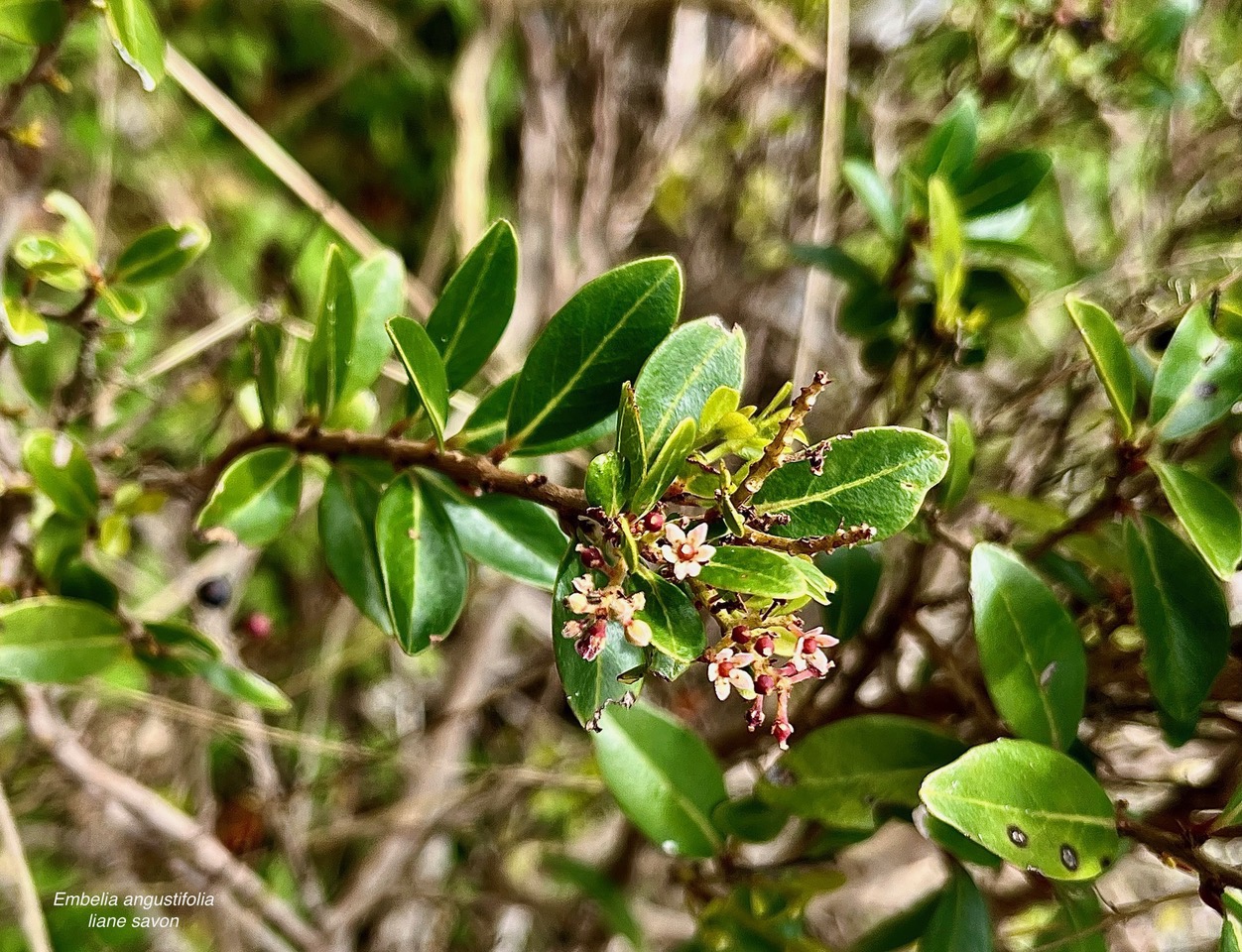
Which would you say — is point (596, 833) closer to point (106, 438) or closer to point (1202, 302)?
point (106, 438)

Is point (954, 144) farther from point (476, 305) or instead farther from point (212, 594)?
point (212, 594)

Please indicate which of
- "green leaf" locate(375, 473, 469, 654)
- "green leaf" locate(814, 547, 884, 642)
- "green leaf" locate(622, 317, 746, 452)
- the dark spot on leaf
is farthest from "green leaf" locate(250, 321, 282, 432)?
the dark spot on leaf

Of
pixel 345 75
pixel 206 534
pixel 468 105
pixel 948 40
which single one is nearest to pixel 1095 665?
pixel 206 534

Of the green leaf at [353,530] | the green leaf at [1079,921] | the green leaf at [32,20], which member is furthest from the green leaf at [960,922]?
the green leaf at [32,20]

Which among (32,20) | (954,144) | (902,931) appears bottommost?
(902,931)

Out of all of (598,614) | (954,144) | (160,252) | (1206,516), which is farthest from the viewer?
(954,144)

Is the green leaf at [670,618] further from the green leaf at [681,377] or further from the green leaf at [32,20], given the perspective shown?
the green leaf at [32,20]

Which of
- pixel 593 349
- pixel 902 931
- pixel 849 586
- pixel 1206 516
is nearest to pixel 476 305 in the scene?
pixel 593 349
